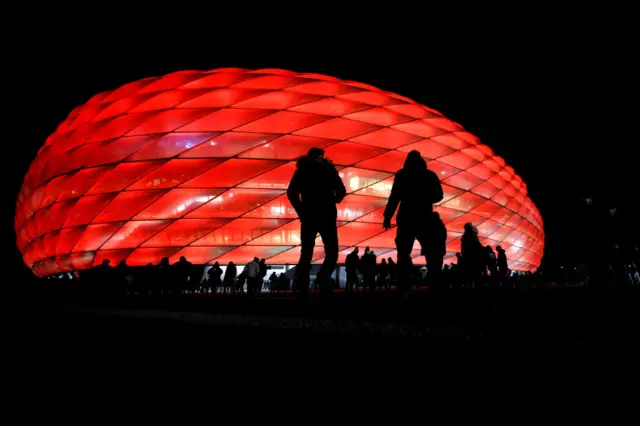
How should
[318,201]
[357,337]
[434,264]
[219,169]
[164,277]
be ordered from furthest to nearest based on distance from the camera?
[219,169], [164,277], [434,264], [318,201], [357,337]

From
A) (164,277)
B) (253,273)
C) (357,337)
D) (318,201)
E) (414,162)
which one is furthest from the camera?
(253,273)

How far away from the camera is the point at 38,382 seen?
1.42 m

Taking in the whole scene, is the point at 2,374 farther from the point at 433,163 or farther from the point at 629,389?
the point at 433,163

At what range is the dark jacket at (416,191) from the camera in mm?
4215

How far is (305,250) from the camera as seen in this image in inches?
166

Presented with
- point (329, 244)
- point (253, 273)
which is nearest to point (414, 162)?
point (329, 244)

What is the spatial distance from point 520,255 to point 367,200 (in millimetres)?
13289

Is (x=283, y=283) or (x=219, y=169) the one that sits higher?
(x=219, y=169)

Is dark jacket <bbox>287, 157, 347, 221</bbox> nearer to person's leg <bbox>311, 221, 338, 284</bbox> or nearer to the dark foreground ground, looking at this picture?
person's leg <bbox>311, 221, 338, 284</bbox>

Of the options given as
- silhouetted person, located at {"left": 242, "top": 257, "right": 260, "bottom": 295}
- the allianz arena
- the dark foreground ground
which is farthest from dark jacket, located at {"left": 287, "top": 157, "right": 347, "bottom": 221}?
the allianz arena

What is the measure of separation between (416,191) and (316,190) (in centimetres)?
106

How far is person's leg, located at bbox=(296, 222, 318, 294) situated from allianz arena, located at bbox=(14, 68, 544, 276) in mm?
12635

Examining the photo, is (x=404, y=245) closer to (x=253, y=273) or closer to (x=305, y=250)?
(x=305, y=250)

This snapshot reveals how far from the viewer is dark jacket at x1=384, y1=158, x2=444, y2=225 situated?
4.21 meters
